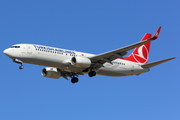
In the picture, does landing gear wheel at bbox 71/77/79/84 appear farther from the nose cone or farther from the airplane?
the nose cone

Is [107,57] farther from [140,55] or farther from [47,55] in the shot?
[140,55]

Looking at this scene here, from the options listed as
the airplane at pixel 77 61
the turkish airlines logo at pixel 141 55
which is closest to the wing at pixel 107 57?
the airplane at pixel 77 61

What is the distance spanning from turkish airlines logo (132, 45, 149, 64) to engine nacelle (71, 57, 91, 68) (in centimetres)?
1147

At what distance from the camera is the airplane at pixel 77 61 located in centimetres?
4516

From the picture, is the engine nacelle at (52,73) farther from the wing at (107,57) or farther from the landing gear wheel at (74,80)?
the wing at (107,57)

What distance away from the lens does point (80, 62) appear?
153ft

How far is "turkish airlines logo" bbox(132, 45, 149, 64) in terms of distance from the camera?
56.5 m

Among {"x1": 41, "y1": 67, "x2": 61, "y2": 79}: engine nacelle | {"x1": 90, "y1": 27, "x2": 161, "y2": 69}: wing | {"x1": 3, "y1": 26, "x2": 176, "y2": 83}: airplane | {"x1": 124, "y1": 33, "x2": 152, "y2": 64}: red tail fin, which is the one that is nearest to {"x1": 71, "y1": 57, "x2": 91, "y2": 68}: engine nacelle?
{"x1": 3, "y1": 26, "x2": 176, "y2": 83}: airplane

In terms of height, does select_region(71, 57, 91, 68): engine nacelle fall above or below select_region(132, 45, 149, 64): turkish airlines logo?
below

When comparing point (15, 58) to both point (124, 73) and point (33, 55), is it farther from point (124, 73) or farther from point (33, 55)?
point (124, 73)

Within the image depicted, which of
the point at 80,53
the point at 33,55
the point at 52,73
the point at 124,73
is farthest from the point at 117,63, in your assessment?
the point at 33,55

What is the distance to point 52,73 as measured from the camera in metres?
52.6

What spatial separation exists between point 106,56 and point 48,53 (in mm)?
7878

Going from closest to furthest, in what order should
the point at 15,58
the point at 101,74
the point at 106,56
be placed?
the point at 15,58, the point at 106,56, the point at 101,74
